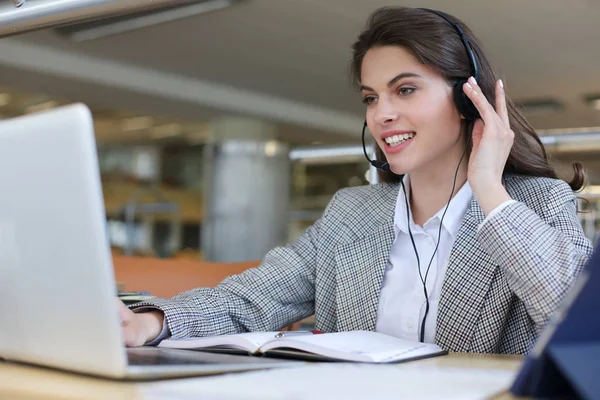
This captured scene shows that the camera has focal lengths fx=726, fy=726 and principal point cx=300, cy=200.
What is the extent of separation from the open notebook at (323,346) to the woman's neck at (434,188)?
46cm

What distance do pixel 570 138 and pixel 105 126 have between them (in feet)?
35.8

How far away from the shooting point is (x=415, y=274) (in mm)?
1346

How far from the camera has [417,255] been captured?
4.43ft

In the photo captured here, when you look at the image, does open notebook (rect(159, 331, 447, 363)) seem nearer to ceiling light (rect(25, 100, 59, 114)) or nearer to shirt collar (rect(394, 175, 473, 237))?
shirt collar (rect(394, 175, 473, 237))

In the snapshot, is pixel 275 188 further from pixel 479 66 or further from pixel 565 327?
pixel 565 327

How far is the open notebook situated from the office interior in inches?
114

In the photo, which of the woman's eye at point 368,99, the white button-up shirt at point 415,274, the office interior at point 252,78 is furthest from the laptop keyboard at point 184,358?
the office interior at point 252,78

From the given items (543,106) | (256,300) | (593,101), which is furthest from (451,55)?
(543,106)

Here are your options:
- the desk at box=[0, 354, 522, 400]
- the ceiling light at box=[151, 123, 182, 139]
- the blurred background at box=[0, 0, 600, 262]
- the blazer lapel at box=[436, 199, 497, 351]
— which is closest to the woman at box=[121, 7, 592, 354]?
the blazer lapel at box=[436, 199, 497, 351]

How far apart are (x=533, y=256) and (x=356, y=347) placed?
303mm

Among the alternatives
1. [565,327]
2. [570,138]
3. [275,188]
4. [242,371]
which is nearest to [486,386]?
[565,327]

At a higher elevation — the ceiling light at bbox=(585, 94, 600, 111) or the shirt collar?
the shirt collar

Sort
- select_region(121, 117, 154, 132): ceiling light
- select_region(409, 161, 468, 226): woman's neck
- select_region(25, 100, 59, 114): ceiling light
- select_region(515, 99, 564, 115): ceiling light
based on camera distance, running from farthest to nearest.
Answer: select_region(121, 117, 154, 132): ceiling light < select_region(25, 100, 59, 114): ceiling light < select_region(515, 99, 564, 115): ceiling light < select_region(409, 161, 468, 226): woman's neck

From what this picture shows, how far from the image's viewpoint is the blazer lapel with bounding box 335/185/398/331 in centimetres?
135
